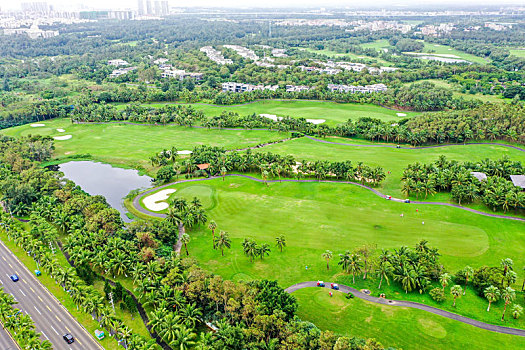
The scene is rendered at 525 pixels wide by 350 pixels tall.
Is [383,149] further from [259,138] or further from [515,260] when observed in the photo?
[515,260]

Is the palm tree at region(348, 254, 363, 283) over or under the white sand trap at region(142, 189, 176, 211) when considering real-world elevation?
over

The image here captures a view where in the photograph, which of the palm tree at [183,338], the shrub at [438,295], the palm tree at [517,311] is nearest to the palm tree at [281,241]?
the palm tree at [183,338]

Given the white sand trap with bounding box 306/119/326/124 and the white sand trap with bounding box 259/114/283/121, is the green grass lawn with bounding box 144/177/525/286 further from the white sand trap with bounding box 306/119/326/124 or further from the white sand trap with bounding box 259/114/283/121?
the white sand trap with bounding box 259/114/283/121

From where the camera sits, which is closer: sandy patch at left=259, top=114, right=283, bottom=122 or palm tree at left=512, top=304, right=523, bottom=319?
palm tree at left=512, top=304, right=523, bottom=319

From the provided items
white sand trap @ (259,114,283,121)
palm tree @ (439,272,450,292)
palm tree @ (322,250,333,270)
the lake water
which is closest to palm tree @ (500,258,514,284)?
palm tree @ (439,272,450,292)

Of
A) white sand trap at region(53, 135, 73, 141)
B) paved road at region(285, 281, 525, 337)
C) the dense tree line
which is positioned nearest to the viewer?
paved road at region(285, 281, 525, 337)

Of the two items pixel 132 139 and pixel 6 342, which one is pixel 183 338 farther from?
pixel 132 139

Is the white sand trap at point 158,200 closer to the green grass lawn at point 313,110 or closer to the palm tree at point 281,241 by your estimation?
the palm tree at point 281,241
